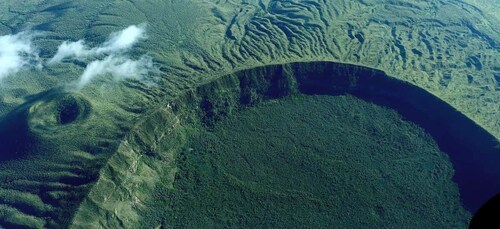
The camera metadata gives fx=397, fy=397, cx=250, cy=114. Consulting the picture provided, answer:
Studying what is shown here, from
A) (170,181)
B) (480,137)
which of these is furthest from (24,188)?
(480,137)

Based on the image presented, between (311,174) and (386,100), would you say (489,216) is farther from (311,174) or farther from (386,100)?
(386,100)

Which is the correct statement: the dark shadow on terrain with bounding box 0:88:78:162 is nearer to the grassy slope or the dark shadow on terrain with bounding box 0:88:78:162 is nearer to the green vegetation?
the grassy slope

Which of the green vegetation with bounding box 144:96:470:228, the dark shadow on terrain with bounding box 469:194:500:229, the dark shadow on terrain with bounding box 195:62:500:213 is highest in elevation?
the dark shadow on terrain with bounding box 469:194:500:229

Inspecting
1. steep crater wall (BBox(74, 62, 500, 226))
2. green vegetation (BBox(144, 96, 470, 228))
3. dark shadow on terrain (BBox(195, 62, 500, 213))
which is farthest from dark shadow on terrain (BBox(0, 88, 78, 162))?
dark shadow on terrain (BBox(195, 62, 500, 213))

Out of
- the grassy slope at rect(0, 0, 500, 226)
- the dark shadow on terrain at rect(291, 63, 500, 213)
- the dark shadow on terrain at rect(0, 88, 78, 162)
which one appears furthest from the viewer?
the dark shadow on terrain at rect(291, 63, 500, 213)

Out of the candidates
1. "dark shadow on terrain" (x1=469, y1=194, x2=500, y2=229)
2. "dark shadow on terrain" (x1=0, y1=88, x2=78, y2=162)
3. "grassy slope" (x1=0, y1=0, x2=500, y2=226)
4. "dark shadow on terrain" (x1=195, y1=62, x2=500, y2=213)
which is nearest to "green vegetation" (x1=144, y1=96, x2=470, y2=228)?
"dark shadow on terrain" (x1=195, y1=62, x2=500, y2=213)

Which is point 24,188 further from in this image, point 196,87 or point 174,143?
point 196,87

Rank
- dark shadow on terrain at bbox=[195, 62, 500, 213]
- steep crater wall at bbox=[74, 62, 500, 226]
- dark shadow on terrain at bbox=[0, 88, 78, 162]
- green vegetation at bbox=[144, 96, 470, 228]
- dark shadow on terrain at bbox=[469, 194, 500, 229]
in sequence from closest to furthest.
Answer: dark shadow on terrain at bbox=[469, 194, 500, 229] → green vegetation at bbox=[144, 96, 470, 228] → dark shadow on terrain at bbox=[0, 88, 78, 162] → steep crater wall at bbox=[74, 62, 500, 226] → dark shadow on terrain at bbox=[195, 62, 500, 213]

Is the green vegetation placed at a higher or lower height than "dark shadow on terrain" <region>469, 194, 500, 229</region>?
lower

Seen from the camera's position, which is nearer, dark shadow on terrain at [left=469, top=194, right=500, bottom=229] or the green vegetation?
dark shadow on terrain at [left=469, top=194, right=500, bottom=229]
